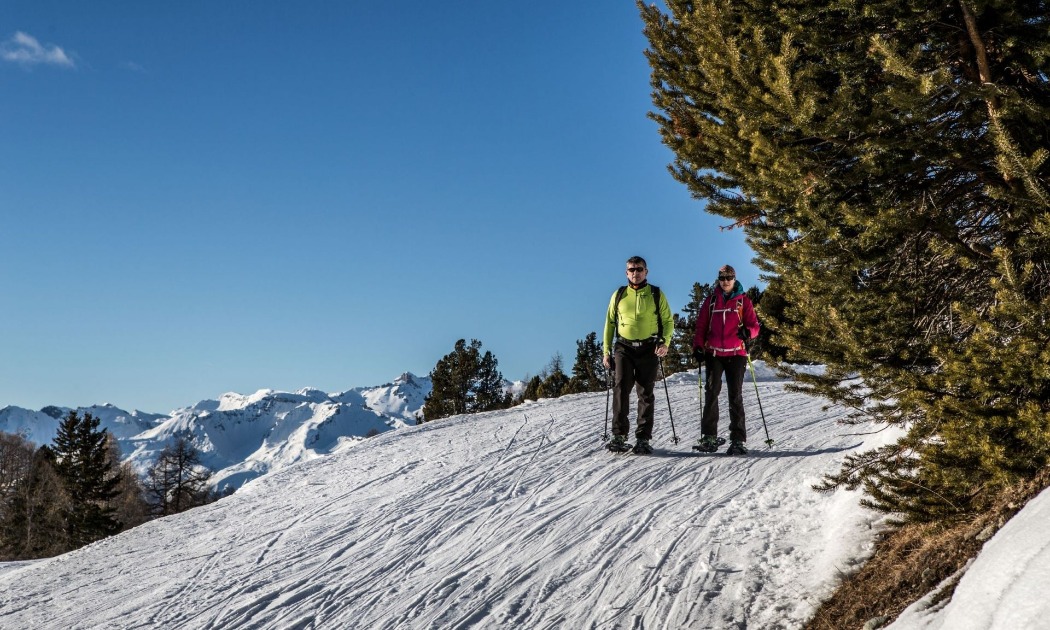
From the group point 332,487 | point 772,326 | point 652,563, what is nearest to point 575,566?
point 652,563

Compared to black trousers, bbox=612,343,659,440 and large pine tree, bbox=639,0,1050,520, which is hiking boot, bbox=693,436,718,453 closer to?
black trousers, bbox=612,343,659,440

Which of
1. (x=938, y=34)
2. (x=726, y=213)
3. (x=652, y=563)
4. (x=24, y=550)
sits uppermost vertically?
(x=938, y=34)

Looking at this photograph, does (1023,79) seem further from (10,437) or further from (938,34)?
→ (10,437)

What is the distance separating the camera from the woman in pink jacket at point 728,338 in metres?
8.93

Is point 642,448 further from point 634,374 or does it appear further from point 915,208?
point 915,208

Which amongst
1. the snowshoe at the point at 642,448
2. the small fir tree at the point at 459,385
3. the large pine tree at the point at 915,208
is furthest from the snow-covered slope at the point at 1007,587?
the small fir tree at the point at 459,385

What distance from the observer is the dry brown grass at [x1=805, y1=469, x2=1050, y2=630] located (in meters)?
3.56

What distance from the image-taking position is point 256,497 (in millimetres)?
9305

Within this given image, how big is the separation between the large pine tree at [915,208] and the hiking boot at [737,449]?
4.33 meters

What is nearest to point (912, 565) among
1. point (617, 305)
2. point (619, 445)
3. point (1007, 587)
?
point (1007, 587)

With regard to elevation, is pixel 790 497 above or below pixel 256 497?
below

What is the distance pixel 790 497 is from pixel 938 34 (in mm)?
4796

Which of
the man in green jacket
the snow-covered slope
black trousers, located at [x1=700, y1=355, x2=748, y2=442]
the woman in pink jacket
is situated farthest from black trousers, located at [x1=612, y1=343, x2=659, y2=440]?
the snow-covered slope

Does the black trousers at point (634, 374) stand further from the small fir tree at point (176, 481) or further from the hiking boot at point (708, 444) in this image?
the small fir tree at point (176, 481)
